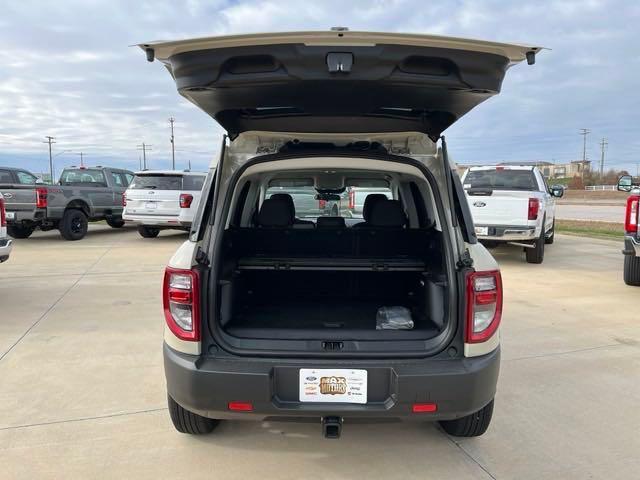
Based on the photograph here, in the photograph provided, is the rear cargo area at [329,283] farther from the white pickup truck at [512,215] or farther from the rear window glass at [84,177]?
the rear window glass at [84,177]

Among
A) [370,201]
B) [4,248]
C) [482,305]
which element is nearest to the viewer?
[482,305]

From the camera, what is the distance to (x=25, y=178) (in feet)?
40.1

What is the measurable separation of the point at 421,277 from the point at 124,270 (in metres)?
6.24

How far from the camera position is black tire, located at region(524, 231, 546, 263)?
348 inches

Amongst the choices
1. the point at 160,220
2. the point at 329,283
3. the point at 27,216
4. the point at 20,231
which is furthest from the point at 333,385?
the point at 20,231

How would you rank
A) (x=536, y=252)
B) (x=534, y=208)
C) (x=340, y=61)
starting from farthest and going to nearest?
1. (x=536, y=252)
2. (x=534, y=208)
3. (x=340, y=61)

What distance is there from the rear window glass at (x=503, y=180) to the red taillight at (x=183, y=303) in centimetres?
768

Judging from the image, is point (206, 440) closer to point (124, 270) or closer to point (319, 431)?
point (319, 431)

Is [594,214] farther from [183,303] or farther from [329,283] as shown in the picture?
[183,303]

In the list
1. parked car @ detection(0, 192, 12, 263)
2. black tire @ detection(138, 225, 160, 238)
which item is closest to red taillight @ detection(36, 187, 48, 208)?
black tire @ detection(138, 225, 160, 238)

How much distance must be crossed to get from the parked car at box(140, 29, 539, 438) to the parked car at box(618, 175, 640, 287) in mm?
4377

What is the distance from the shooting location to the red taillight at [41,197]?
36.1ft

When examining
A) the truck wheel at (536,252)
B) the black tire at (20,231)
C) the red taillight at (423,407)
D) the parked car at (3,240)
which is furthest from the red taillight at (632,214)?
the black tire at (20,231)

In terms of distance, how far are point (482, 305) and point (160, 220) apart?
34.0 feet
